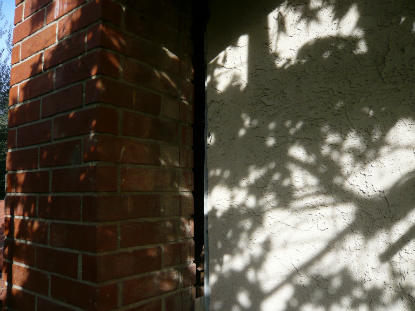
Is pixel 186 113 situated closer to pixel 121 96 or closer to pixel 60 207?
pixel 121 96

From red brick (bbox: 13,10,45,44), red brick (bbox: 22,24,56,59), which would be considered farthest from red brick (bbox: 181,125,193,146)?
red brick (bbox: 13,10,45,44)

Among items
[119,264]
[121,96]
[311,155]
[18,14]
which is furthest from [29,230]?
[311,155]

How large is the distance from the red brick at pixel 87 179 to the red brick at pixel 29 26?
0.72 metres

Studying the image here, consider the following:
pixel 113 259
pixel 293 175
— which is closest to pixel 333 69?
pixel 293 175

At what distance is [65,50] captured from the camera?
4.42 ft

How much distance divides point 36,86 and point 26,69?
0.15 metres

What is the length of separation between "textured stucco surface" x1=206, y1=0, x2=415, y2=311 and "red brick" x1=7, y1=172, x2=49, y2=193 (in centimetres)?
76

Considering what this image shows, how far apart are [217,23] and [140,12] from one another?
0.43 m

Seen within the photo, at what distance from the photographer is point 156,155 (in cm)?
141

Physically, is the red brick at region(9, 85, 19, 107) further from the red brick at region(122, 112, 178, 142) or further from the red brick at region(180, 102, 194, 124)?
the red brick at region(180, 102, 194, 124)

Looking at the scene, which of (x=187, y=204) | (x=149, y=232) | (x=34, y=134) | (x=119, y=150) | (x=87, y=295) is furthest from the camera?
(x=187, y=204)

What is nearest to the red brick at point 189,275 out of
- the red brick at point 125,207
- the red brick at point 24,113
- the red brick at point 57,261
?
the red brick at point 125,207

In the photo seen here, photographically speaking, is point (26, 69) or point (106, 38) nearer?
point (106, 38)

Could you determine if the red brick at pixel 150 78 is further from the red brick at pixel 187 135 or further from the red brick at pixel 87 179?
the red brick at pixel 87 179
